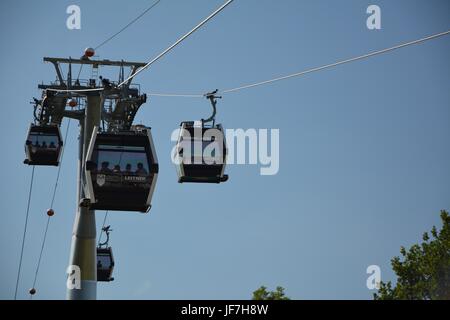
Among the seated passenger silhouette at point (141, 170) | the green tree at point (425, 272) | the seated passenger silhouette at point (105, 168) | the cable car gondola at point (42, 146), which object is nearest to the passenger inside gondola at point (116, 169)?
the seated passenger silhouette at point (105, 168)

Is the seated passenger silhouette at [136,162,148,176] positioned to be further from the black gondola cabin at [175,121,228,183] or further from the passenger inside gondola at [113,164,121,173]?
the black gondola cabin at [175,121,228,183]

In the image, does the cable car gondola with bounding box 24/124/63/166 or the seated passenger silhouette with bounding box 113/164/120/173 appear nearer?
the seated passenger silhouette with bounding box 113/164/120/173

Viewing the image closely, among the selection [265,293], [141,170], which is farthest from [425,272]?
[141,170]

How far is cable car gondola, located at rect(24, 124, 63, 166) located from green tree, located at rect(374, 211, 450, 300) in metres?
17.6

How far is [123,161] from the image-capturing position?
2089 cm

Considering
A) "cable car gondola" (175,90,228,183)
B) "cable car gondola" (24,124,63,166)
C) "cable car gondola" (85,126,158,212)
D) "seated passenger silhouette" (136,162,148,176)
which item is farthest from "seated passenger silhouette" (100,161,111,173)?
"cable car gondola" (24,124,63,166)

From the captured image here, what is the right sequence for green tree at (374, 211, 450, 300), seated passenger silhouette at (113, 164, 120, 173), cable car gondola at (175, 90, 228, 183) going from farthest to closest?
green tree at (374, 211, 450, 300) < cable car gondola at (175, 90, 228, 183) < seated passenger silhouette at (113, 164, 120, 173)

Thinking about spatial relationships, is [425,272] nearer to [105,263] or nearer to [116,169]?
[105,263]

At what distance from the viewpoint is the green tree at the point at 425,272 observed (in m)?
43.2

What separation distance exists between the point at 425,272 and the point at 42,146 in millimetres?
19199

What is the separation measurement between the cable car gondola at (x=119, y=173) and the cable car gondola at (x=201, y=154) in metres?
3.16

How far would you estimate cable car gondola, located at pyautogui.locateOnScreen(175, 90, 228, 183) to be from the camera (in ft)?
79.5
